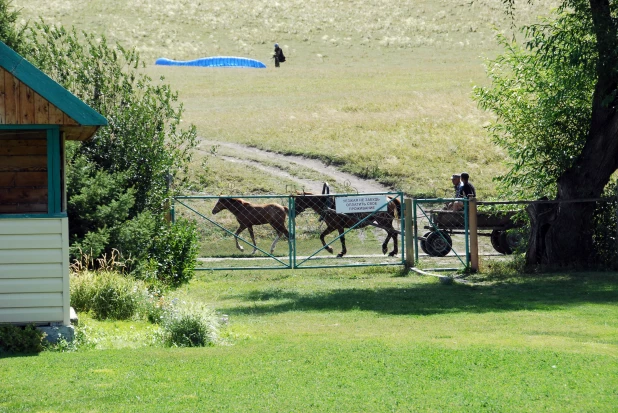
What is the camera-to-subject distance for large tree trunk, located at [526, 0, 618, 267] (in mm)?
20141

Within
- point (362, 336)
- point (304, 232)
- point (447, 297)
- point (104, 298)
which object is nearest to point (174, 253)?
point (104, 298)

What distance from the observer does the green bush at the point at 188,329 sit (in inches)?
454

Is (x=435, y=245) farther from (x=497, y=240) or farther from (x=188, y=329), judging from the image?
(x=188, y=329)

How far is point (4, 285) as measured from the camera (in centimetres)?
1145

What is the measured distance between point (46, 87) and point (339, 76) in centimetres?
5221

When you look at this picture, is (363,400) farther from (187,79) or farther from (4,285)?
(187,79)

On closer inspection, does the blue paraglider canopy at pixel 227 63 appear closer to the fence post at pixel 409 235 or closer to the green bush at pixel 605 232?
the fence post at pixel 409 235

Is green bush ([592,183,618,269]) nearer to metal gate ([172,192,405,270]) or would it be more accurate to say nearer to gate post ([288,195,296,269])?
metal gate ([172,192,405,270])

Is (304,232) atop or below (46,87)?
below

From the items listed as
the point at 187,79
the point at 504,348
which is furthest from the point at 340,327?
the point at 187,79

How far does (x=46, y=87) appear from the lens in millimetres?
11258

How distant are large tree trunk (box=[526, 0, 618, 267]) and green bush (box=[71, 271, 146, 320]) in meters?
10.1

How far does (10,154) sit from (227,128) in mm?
31422

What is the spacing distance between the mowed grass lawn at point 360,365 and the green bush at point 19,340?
1.45ft
